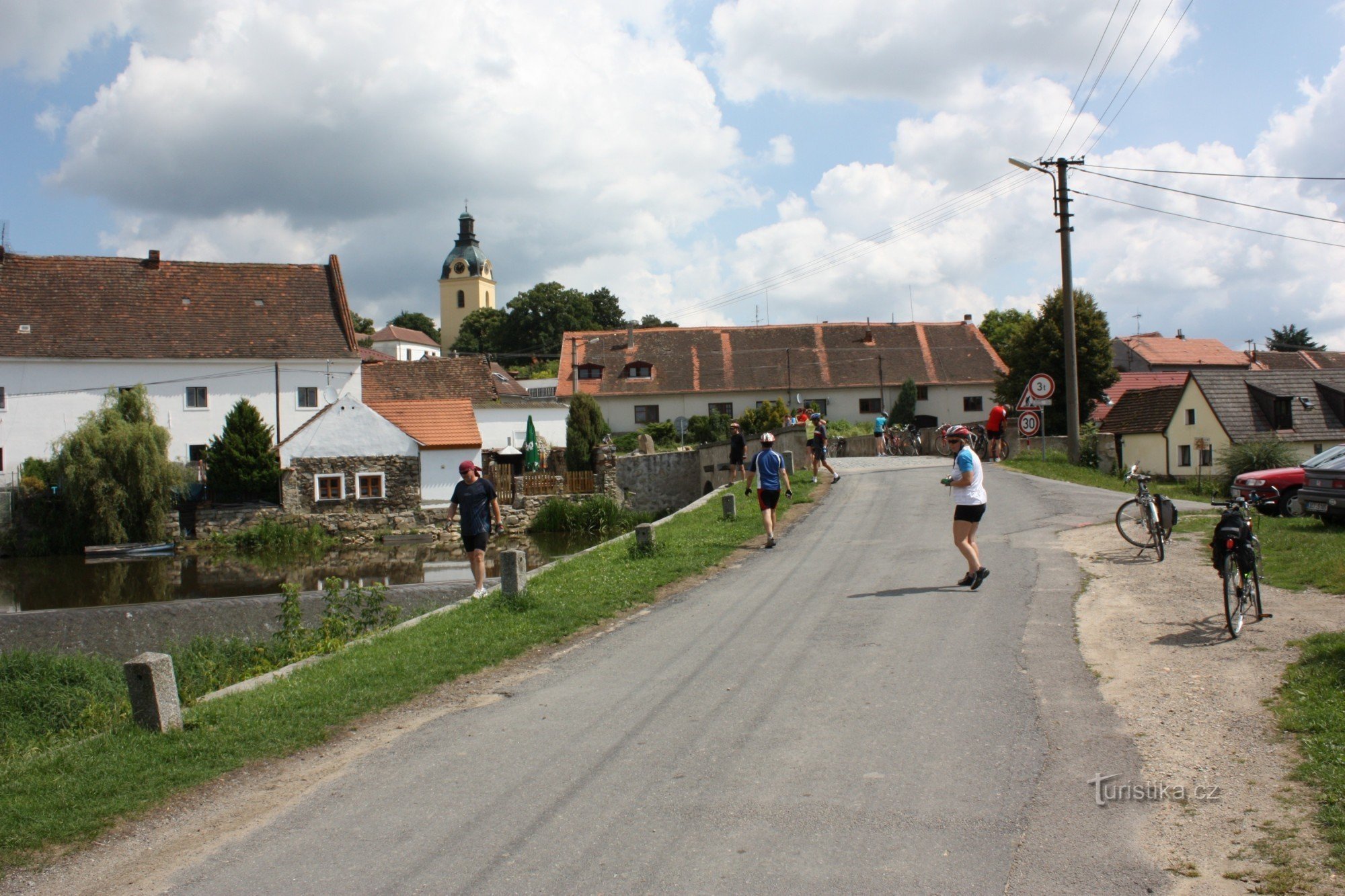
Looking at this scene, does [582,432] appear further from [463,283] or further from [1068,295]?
[463,283]

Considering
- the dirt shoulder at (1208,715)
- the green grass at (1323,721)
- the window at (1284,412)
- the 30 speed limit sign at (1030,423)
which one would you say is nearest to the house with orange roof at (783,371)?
the window at (1284,412)

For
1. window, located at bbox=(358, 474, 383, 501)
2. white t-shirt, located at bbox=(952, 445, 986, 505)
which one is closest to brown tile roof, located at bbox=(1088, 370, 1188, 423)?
window, located at bbox=(358, 474, 383, 501)

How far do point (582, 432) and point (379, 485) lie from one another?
36.4 ft

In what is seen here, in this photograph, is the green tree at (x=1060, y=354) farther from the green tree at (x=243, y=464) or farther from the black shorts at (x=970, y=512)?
the black shorts at (x=970, y=512)

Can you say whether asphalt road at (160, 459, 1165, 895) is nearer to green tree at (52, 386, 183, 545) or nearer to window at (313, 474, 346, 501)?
window at (313, 474, 346, 501)

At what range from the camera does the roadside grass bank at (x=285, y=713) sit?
582cm

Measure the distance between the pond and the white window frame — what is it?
2417 mm

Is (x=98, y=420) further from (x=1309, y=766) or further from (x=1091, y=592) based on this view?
(x=1309, y=766)

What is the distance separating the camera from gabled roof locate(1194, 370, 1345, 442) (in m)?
39.6

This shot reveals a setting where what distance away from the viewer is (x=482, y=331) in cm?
10419

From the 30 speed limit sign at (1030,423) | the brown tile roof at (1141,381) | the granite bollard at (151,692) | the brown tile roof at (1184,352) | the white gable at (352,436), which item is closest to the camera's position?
the granite bollard at (151,692)

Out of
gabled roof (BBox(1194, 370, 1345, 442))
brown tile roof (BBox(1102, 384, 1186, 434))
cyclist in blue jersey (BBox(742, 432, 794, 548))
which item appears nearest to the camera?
cyclist in blue jersey (BBox(742, 432, 794, 548))

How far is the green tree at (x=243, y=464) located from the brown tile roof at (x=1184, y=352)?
6328 cm

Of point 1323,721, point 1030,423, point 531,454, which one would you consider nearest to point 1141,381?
point 531,454
